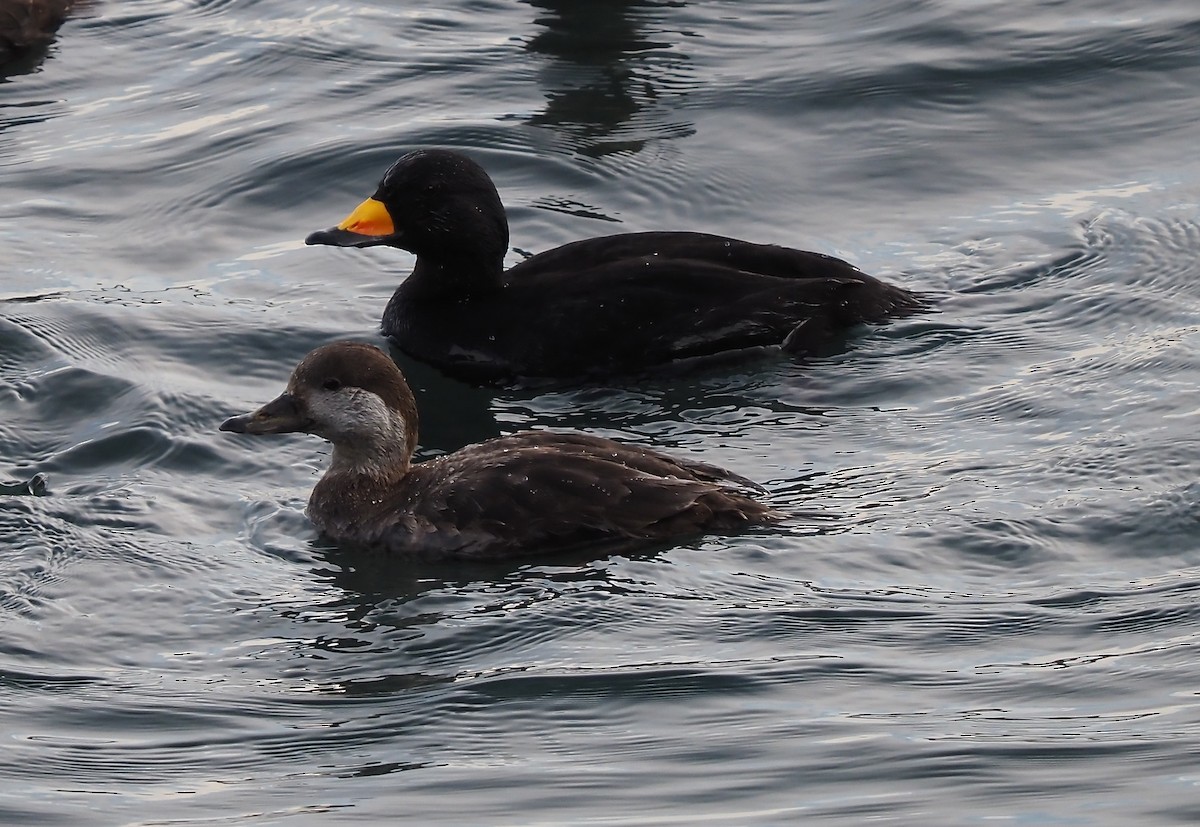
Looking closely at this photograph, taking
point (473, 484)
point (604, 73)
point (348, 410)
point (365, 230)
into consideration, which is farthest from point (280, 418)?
point (604, 73)

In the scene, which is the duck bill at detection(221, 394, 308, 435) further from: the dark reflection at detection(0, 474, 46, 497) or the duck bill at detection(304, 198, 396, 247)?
the duck bill at detection(304, 198, 396, 247)

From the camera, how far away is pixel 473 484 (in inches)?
309

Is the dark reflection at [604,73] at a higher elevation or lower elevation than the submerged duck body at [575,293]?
higher

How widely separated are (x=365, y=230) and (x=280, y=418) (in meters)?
1.88

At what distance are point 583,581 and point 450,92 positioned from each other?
6.18m

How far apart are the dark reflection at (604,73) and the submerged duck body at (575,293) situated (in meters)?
2.31

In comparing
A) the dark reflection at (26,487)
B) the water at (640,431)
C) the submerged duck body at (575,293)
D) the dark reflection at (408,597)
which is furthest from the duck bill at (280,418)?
the submerged duck body at (575,293)

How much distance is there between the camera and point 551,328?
30.9 ft

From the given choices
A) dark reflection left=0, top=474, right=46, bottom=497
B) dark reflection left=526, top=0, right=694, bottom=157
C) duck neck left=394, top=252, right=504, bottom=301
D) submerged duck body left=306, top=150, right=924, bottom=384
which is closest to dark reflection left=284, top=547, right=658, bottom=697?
dark reflection left=0, top=474, right=46, bottom=497

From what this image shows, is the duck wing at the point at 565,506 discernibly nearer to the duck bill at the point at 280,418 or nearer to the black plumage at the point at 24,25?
the duck bill at the point at 280,418

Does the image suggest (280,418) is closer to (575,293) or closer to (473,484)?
(473,484)

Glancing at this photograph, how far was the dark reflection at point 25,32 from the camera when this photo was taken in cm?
1341

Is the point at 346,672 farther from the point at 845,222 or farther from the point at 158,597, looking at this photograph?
the point at 845,222

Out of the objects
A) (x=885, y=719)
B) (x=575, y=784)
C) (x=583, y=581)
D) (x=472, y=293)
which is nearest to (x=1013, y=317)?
(x=472, y=293)
